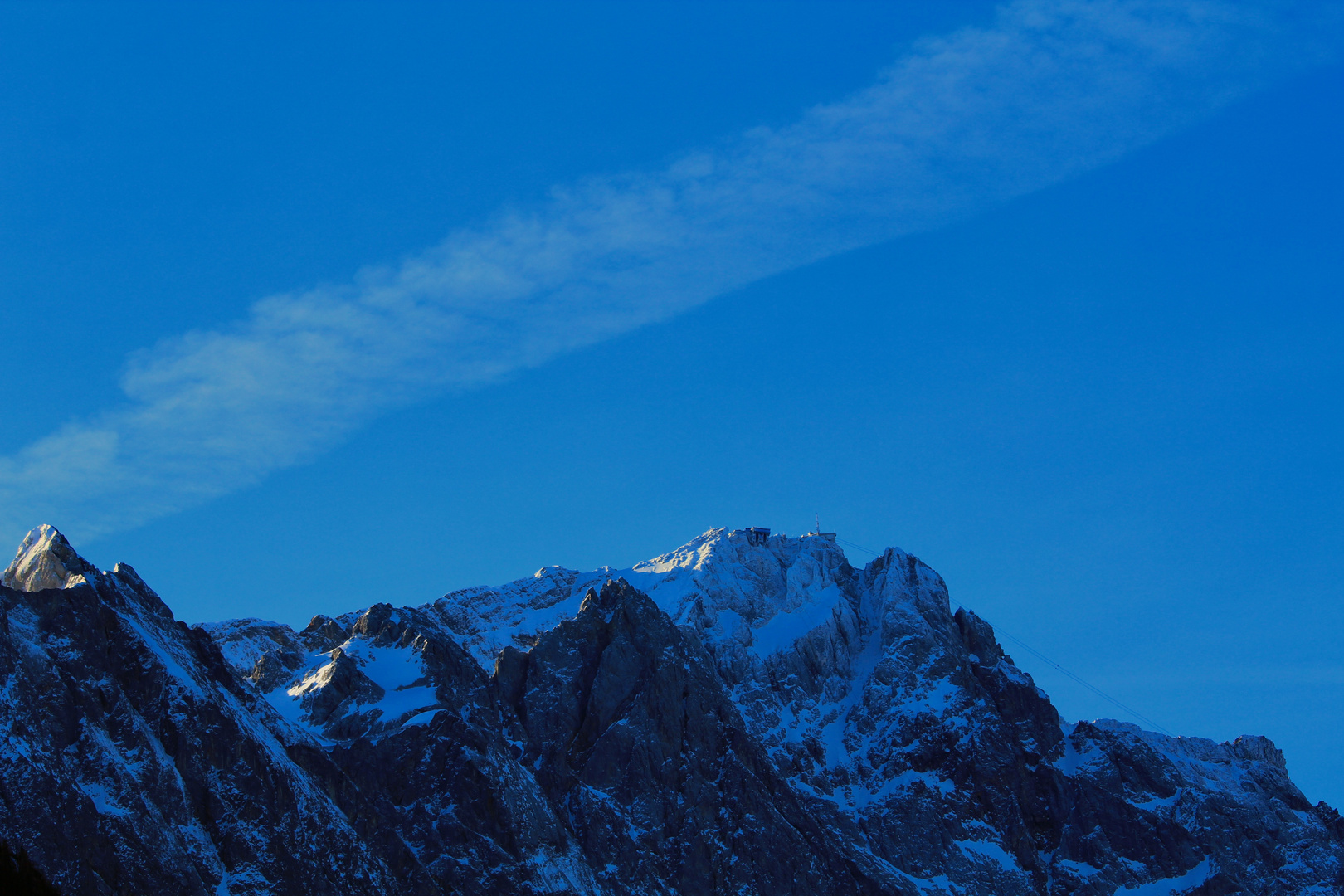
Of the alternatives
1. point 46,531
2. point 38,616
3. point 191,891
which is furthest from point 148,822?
point 46,531

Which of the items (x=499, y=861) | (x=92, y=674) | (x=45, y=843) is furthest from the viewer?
(x=499, y=861)

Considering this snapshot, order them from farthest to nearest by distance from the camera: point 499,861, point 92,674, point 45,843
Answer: point 499,861 < point 92,674 < point 45,843

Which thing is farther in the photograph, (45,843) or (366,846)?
(366,846)

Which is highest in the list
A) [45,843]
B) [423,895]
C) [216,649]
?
[216,649]

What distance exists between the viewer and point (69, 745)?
162m

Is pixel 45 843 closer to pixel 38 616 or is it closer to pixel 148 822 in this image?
pixel 148 822

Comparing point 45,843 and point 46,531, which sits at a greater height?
point 46,531

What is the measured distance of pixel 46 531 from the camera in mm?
193500

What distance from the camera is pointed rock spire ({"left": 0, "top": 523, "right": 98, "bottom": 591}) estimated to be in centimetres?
18588

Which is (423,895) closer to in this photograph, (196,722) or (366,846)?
(366,846)

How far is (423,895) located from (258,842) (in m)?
22.1

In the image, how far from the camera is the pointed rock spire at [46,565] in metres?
186

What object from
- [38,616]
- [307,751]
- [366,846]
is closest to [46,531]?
[38,616]

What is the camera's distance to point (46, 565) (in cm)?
18800
